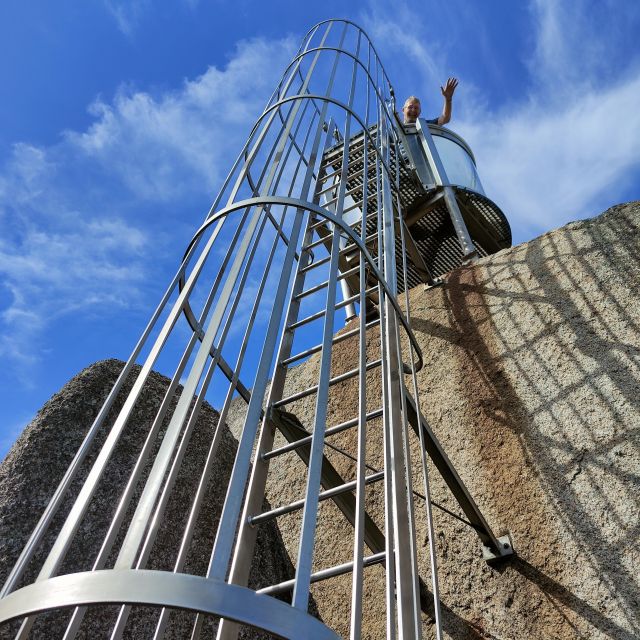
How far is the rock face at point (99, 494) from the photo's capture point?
2.81 meters

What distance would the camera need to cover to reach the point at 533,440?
13.7 ft

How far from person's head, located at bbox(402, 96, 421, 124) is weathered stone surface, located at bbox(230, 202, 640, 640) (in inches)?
179

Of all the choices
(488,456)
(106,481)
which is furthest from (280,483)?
(106,481)

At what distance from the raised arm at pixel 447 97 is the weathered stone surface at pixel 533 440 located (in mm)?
5005

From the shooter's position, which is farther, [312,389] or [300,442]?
[312,389]

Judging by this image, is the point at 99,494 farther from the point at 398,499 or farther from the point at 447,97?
the point at 447,97

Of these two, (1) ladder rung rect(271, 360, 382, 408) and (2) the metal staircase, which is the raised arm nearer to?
(2) the metal staircase

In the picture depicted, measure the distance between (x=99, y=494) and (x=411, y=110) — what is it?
8086 millimetres

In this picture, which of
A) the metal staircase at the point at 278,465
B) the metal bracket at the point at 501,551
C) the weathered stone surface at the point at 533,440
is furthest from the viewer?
the metal bracket at the point at 501,551

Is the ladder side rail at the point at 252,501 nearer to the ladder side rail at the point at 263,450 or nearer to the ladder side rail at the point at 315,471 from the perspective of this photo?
the ladder side rail at the point at 263,450

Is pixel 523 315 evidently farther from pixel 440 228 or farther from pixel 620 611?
pixel 440 228

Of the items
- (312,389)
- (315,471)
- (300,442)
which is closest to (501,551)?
(312,389)

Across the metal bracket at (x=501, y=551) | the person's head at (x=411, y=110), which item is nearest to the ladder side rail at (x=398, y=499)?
the metal bracket at (x=501, y=551)

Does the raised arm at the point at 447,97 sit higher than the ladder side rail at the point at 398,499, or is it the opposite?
the raised arm at the point at 447,97
